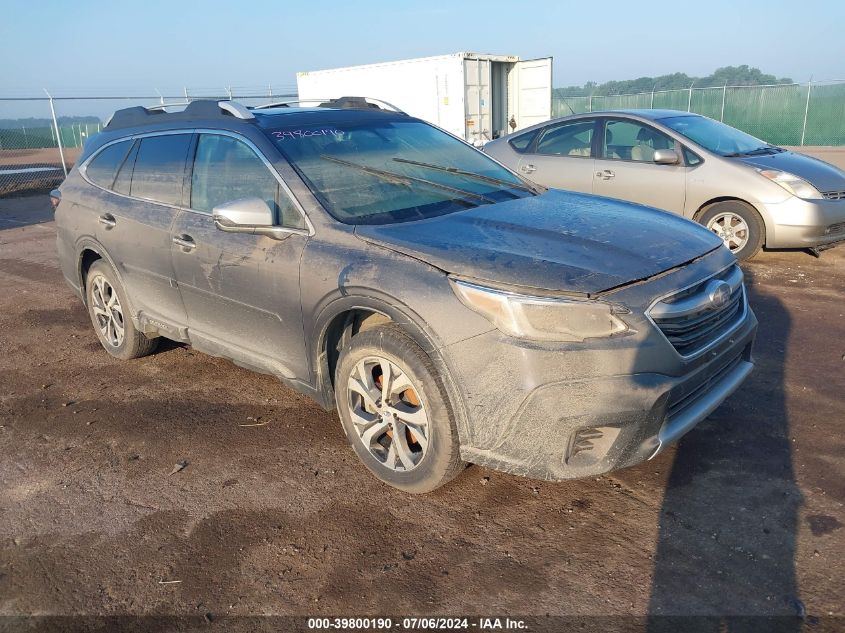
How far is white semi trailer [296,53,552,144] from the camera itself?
14672 millimetres

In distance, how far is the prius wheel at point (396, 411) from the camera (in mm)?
2977

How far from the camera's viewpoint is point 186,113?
14.4ft

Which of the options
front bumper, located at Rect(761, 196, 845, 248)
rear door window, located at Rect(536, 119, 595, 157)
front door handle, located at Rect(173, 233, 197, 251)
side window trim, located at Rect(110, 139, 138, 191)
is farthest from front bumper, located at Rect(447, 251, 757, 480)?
rear door window, located at Rect(536, 119, 595, 157)

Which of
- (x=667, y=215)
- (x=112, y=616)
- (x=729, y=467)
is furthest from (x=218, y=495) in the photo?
(x=667, y=215)

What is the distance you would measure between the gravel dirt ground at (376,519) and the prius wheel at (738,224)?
2.73 meters

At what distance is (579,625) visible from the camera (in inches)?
97.3

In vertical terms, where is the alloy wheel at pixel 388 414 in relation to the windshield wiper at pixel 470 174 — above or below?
below

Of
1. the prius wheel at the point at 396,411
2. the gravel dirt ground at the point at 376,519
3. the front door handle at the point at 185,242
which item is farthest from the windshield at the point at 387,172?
the gravel dirt ground at the point at 376,519

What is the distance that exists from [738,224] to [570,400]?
17.9 feet

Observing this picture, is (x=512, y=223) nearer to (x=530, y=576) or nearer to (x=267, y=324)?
(x=267, y=324)

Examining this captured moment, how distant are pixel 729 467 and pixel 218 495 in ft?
8.51

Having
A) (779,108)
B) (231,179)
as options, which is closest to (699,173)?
(231,179)

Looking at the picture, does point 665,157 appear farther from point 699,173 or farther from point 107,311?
point 107,311

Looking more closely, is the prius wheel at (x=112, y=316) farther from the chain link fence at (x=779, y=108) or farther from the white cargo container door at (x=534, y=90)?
the chain link fence at (x=779, y=108)
